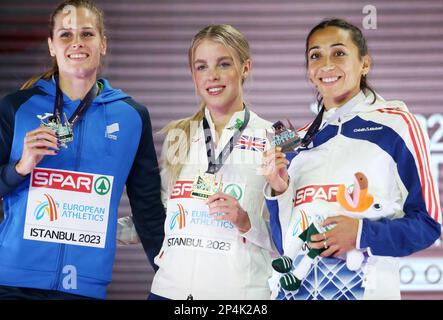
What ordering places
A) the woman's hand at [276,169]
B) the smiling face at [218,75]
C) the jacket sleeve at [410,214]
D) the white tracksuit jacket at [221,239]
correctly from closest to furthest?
the jacket sleeve at [410,214]
the woman's hand at [276,169]
the white tracksuit jacket at [221,239]
the smiling face at [218,75]

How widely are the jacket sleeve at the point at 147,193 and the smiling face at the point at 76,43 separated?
0.86 feet

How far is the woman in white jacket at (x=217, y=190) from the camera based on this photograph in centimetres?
272

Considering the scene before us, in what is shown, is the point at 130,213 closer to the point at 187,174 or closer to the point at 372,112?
the point at 187,174

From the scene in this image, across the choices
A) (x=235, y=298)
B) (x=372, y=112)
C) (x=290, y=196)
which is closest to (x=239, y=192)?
(x=290, y=196)

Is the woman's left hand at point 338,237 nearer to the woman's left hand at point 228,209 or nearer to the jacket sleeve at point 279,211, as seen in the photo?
the jacket sleeve at point 279,211

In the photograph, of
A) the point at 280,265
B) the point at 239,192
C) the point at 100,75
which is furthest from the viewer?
the point at 100,75

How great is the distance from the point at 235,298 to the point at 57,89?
3.29ft

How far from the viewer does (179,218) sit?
2.81 meters

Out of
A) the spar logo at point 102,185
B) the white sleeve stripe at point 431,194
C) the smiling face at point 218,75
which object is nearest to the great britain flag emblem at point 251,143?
the smiling face at point 218,75

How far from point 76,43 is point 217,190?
752mm

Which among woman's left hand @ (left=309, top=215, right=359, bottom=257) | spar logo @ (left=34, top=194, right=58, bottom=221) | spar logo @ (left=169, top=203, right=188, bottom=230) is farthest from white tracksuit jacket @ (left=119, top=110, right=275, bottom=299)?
spar logo @ (left=34, top=194, right=58, bottom=221)

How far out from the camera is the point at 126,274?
322 cm

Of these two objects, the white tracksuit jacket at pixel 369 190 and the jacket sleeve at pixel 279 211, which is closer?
the white tracksuit jacket at pixel 369 190

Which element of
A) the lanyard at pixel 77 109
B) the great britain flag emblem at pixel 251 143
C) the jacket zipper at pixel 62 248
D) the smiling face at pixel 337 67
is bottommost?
the jacket zipper at pixel 62 248
